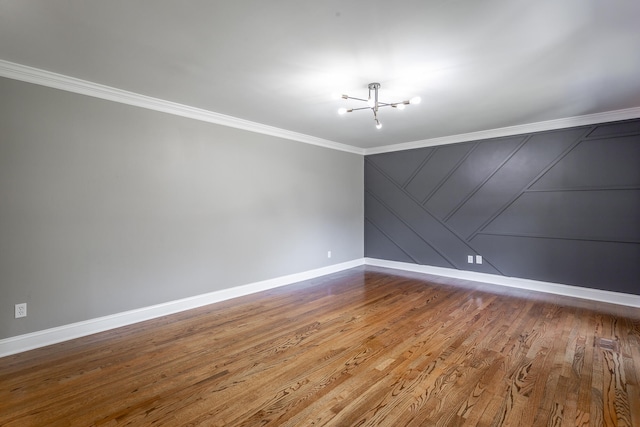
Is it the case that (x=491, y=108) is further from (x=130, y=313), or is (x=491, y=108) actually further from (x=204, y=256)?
(x=130, y=313)

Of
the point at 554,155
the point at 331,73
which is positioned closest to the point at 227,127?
the point at 331,73

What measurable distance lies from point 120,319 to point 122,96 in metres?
2.41

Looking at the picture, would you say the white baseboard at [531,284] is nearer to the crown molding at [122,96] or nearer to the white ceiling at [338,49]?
the white ceiling at [338,49]

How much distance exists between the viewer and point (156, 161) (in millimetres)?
3463

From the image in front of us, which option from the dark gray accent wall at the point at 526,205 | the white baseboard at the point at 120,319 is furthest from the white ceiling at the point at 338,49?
the white baseboard at the point at 120,319

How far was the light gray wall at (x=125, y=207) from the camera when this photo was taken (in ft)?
8.73

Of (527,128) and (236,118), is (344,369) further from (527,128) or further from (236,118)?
(527,128)

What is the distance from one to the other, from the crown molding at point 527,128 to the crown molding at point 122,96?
7.71 ft

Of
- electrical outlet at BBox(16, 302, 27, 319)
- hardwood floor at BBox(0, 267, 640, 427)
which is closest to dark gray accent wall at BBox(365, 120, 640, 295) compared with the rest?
hardwood floor at BBox(0, 267, 640, 427)

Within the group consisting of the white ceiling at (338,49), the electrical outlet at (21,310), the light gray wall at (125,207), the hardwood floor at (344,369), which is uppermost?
the white ceiling at (338,49)

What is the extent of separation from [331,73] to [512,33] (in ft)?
4.68

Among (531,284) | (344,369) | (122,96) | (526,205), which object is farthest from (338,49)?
(531,284)

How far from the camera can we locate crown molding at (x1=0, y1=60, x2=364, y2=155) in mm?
2625

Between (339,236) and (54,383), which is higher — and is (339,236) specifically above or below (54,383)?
above
